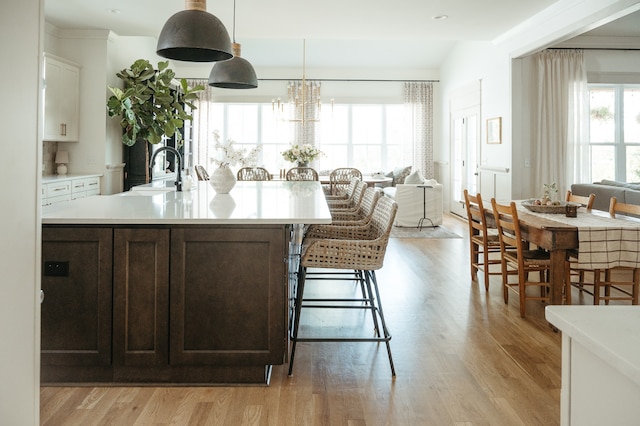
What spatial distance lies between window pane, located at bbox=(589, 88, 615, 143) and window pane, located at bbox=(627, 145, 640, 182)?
13.3 inches

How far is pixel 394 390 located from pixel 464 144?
7.73 m

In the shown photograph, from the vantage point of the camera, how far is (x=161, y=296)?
244 centimetres

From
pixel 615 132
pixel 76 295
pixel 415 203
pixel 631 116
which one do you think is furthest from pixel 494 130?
pixel 76 295

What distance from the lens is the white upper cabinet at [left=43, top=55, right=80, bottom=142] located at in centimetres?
609

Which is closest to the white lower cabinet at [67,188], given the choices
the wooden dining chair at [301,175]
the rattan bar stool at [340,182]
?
the wooden dining chair at [301,175]

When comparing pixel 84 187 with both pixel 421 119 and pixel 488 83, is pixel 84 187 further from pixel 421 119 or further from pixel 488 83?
pixel 421 119

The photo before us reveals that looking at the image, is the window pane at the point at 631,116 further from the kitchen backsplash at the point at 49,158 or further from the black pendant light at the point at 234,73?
the kitchen backsplash at the point at 49,158

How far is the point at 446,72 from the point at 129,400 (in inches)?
378

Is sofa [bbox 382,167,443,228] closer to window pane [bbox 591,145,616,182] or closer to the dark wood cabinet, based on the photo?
window pane [bbox 591,145,616,182]

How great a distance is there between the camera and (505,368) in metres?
2.70

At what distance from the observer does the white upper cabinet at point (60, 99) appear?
6.09 m

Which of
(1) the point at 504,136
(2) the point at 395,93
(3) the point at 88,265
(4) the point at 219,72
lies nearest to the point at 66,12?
(4) the point at 219,72

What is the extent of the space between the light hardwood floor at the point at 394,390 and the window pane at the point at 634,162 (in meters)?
5.69

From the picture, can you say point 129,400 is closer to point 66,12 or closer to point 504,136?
point 66,12
